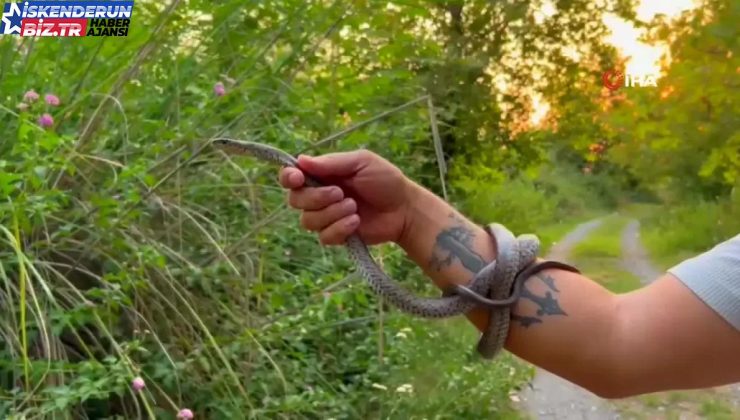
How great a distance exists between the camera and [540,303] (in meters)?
1.08

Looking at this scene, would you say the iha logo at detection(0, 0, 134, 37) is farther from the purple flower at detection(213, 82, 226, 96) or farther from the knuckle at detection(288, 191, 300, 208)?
the knuckle at detection(288, 191, 300, 208)

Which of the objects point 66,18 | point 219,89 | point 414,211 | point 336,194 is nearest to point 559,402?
point 219,89

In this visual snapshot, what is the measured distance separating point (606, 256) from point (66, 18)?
3.83 meters

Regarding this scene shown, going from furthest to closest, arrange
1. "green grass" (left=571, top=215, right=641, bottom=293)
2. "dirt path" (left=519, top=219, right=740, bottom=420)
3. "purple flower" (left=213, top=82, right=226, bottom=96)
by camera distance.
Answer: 1. "green grass" (left=571, top=215, right=641, bottom=293)
2. "dirt path" (left=519, top=219, right=740, bottom=420)
3. "purple flower" (left=213, top=82, right=226, bottom=96)

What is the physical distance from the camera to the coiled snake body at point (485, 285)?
1.08 meters

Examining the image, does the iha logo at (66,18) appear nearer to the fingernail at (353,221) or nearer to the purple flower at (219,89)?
the purple flower at (219,89)

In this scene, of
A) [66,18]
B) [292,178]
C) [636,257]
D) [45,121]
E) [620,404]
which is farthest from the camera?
[636,257]

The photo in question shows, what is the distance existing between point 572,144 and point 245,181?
132 inches

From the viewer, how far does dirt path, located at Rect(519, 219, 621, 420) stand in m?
3.04

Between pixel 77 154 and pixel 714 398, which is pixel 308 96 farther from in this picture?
pixel 714 398

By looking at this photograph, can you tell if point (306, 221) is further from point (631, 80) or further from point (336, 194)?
point (631, 80)

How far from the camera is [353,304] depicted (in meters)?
2.35

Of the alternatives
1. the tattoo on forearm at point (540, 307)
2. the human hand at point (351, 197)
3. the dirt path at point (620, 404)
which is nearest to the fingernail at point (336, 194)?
the human hand at point (351, 197)

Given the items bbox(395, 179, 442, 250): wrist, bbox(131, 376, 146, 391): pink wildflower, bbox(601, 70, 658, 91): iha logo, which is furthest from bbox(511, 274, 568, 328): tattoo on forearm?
bbox(601, 70, 658, 91): iha logo
